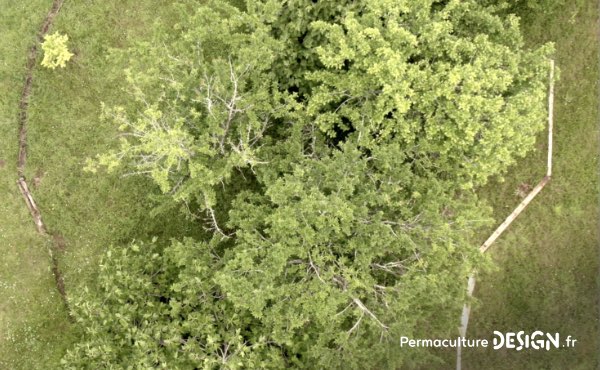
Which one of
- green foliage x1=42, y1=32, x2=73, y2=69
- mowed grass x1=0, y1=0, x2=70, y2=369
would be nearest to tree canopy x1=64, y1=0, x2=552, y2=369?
green foliage x1=42, y1=32, x2=73, y2=69

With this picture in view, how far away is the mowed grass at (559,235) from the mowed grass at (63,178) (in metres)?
11.8

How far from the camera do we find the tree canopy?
1233 cm

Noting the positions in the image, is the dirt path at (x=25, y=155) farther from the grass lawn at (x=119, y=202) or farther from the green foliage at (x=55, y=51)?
the green foliage at (x=55, y=51)

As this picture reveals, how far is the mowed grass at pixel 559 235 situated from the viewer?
17.5m

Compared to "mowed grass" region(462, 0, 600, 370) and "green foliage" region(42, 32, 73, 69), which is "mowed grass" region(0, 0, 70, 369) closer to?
"green foliage" region(42, 32, 73, 69)

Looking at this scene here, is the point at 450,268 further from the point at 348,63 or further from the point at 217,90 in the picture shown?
the point at 217,90

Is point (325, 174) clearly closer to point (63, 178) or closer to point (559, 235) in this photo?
point (559, 235)

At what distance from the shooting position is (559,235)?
17.6 metres

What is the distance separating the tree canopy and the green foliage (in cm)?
507

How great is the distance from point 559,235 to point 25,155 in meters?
20.6

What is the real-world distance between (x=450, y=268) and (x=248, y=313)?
5.99m

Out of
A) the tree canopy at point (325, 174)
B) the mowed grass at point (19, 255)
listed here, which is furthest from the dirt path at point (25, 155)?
the tree canopy at point (325, 174)

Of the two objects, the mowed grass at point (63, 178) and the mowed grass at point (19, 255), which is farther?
the mowed grass at point (63, 178)

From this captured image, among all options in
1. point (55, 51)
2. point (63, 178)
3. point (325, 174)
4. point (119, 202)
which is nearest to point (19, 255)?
point (63, 178)
